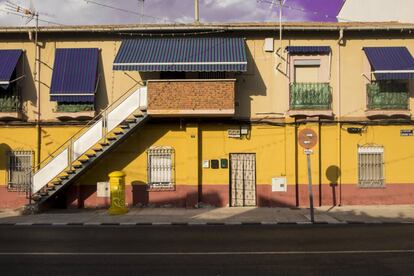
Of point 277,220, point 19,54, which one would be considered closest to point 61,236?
point 277,220

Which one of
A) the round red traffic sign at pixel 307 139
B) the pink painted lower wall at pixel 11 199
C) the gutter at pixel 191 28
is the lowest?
the pink painted lower wall at pixel 11 199

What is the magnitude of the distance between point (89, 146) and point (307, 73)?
8.53 meters

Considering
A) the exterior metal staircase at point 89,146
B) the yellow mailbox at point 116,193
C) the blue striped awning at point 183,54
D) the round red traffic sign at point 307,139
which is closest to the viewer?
the round red traffic sign at point 307,139

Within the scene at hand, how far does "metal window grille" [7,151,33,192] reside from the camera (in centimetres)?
1957

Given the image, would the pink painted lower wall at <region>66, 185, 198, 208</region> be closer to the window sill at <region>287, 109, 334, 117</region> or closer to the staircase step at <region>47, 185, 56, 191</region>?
the staircase step at <region>47, 185, 56, 191</region>

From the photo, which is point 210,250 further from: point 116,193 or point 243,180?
point 243,180

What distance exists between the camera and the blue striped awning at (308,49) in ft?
63.3

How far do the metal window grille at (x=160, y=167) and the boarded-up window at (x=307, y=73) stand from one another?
5.58m

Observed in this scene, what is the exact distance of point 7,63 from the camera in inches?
749

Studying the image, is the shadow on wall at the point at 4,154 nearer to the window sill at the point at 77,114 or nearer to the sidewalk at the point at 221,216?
the sidewalk at the point at 221,216

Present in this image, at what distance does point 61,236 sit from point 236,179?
834 centimetres

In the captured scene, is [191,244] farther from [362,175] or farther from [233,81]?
[362,175]

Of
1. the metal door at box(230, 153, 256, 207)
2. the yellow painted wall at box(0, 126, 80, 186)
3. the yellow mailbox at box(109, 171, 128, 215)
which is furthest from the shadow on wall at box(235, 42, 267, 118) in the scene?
the yellow painted wall at box(0, 126, 80, 186)

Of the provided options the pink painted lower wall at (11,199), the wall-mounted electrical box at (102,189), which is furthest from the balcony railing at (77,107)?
the pink painted lower wall at (11,199)
